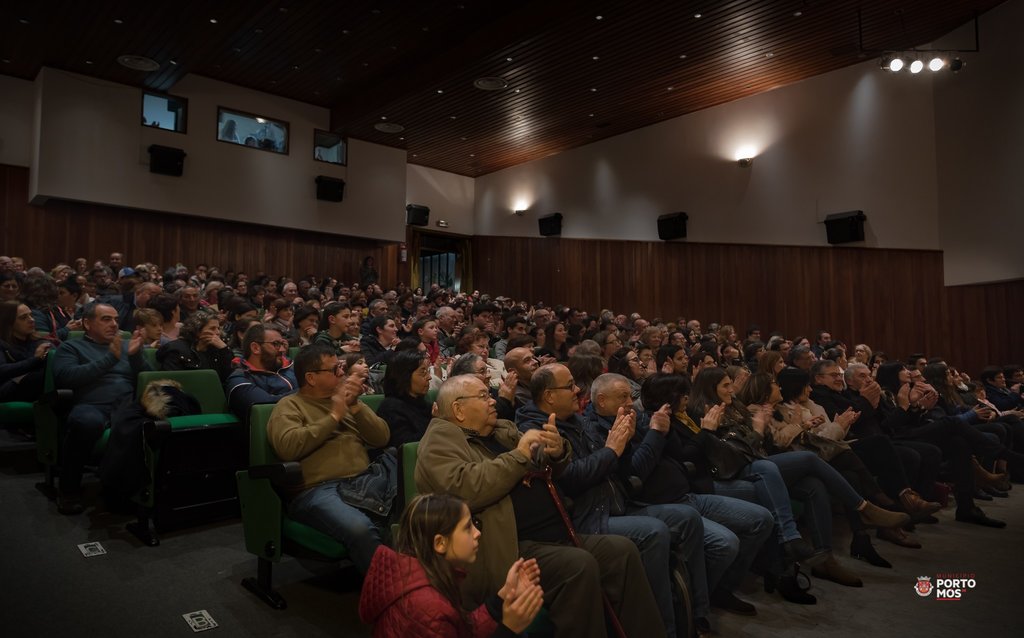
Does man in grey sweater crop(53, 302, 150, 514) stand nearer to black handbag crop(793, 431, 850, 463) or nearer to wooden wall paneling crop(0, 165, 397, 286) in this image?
black handbag crop(793, 431, 850, 463)

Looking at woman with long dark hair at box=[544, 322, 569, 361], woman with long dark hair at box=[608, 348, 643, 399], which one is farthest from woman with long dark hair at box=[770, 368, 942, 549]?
woman with long dark hair at box=[544, 322, 569, 361]

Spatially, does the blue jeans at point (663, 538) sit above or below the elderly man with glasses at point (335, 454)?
below

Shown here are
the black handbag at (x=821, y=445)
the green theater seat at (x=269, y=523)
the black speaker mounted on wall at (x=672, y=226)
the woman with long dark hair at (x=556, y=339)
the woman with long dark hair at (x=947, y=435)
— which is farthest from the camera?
the black speaker mounted on wall at (x=672, y=226)

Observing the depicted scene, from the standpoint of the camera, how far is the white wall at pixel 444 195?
1208 centimetres

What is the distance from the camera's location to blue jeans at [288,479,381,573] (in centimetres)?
192

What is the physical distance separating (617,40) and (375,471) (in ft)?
20.1

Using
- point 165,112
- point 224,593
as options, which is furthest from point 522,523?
point 165,112

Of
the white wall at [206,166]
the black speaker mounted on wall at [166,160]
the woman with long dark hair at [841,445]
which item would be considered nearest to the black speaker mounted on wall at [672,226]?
the white wall at [206,166]

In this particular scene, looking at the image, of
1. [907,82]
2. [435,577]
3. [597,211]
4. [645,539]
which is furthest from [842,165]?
[435,577]

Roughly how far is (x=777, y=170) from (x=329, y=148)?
6748mm

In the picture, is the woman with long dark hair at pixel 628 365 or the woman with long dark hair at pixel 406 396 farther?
the woman with long dark hair at pixel 628 365

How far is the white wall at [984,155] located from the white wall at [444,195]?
812 centimetres

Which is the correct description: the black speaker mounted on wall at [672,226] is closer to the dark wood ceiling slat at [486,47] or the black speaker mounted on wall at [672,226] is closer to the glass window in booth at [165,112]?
the dark wood ceiling slat at [486,47]

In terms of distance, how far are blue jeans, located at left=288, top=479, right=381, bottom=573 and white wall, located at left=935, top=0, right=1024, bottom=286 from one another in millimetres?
7373
